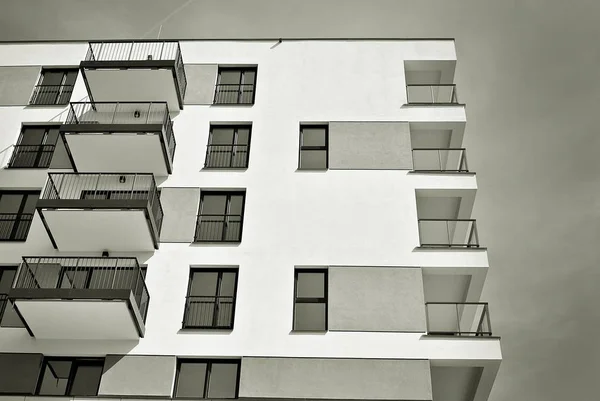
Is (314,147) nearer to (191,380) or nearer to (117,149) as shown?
(117,149)

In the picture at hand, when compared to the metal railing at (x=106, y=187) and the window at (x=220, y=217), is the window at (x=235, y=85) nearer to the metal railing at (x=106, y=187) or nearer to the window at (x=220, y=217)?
the window at (x=220, y=217)

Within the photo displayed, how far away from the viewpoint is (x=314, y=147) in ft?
77.4

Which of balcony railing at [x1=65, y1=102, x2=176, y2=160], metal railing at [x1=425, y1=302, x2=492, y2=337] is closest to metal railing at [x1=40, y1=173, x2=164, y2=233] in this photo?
balcony railing at [x1=65, y1=102, x2=176, y2=160]

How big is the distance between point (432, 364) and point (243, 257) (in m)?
6.01

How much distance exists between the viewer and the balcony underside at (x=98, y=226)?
20.4m

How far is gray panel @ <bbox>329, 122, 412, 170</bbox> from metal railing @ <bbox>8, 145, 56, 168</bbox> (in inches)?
363

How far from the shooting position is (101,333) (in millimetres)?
19359

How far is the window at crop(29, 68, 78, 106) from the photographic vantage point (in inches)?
1000

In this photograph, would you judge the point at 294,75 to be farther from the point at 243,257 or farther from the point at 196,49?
the point at 243,257

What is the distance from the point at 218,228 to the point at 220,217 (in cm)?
40

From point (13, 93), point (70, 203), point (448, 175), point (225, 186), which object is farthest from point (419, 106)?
point (13, 93)

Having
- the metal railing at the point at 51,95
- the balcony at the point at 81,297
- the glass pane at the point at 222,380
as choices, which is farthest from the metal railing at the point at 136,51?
the glass pane at the point at 222,380

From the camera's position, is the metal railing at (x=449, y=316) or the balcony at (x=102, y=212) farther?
the metal railing at (x=449, y=316)

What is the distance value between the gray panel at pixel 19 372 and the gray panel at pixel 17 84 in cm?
980
